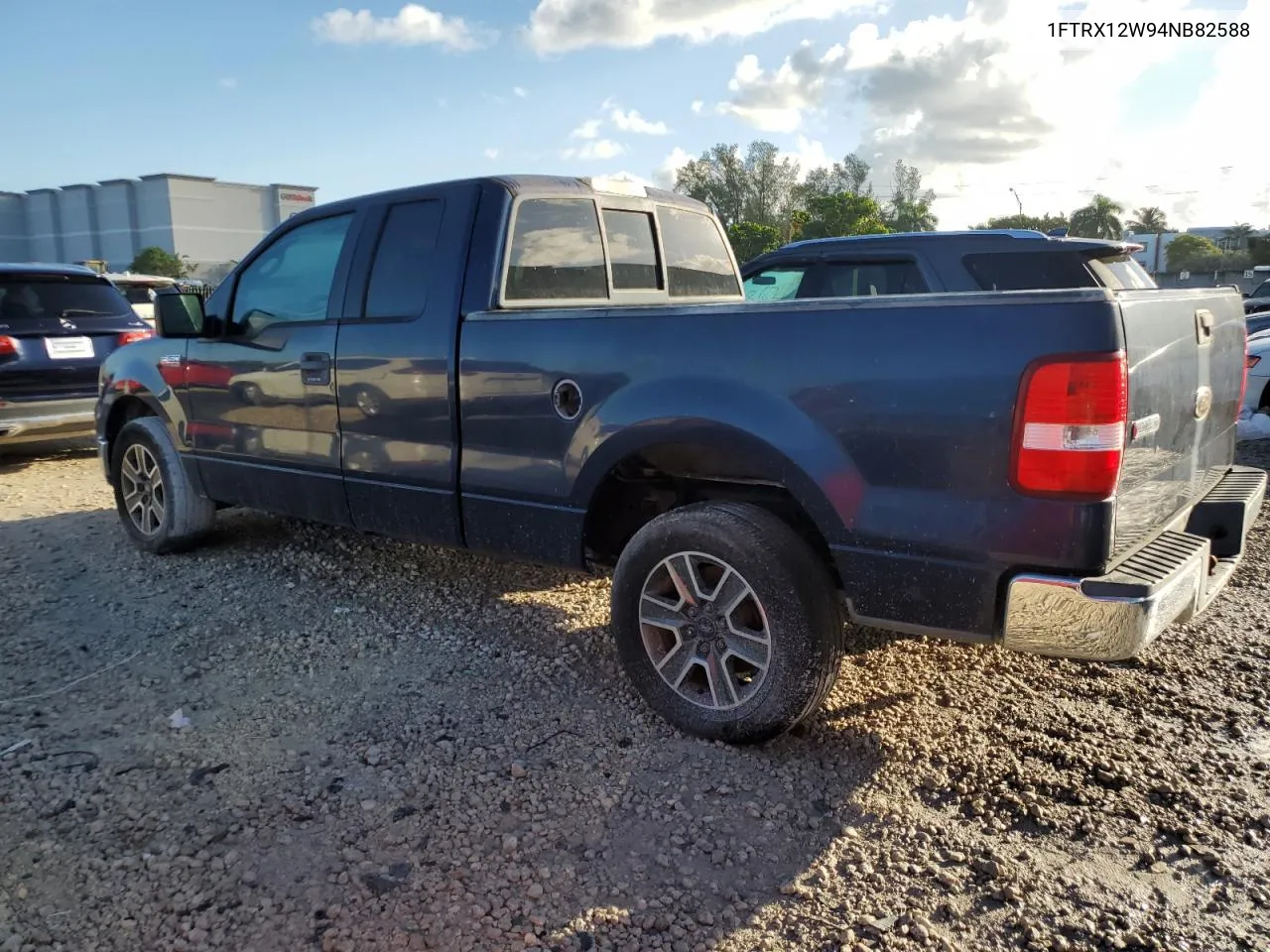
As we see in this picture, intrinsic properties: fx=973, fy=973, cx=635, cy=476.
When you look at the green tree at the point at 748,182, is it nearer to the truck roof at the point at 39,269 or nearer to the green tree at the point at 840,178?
the green tree at the point at 840,178

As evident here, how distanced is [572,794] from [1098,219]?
241 feet

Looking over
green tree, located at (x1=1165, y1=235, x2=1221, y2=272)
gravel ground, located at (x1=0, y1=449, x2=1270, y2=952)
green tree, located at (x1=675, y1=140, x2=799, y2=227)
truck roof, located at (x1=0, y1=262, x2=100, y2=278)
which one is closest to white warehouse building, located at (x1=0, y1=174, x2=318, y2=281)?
green tree, located at (x1=675, y1=140, x2=799, y2=227)

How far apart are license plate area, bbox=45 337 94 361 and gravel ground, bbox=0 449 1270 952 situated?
410 centimetres

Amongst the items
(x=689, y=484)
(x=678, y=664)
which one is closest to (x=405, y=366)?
(x=689, y=484)

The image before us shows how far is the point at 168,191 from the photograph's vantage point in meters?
90.8

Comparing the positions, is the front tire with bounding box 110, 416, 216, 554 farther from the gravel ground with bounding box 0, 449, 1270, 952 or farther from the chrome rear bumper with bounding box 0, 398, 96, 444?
the chrome rear bumper with bounding box 0, 398, 96, 444

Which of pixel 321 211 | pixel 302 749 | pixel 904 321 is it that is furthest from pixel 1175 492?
pixel 321 211

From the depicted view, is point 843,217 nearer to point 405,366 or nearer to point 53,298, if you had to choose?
point 53,298

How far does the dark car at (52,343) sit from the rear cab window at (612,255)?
209 inches

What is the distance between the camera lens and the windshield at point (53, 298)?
799cm

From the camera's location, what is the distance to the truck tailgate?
8.61 feet

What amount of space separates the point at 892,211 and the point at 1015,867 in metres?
67.9

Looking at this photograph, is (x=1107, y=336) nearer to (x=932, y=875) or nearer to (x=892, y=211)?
(x=932, y=875)

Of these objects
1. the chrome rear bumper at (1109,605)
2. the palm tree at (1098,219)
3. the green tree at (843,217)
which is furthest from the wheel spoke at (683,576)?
the palm tree at (1098,219)
